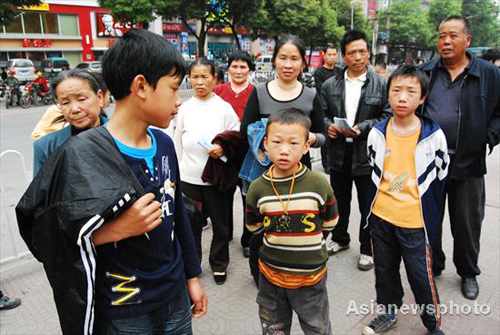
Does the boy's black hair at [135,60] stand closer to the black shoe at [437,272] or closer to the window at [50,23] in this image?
the black shoe at [437,272]

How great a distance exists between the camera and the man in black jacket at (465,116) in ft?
9.40

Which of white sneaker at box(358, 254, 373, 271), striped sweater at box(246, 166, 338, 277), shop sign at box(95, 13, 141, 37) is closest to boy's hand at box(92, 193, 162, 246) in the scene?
striped sweater at box(246, 166, 338, 277)

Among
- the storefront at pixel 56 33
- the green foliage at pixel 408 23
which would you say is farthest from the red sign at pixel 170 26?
the green foliage at pixel 408 23

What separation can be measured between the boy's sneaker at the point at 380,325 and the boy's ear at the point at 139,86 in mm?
2115

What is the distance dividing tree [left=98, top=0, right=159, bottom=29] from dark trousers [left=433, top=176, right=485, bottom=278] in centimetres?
2014

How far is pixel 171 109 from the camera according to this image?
4.71 ft

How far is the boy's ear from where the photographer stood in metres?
1.34

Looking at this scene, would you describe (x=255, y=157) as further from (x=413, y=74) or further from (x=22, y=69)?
(x=22, y=69)

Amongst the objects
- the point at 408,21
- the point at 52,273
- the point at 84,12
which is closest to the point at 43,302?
the point at 52,273

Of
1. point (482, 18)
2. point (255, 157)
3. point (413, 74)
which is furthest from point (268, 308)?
point (482, 18)

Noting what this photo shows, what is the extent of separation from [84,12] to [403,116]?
33494 mm

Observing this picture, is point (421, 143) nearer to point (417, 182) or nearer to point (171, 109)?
point (417, 182)

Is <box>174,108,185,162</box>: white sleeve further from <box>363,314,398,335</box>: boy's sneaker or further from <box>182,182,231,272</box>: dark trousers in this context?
<box>363,314,398,335</box>: boy's sneaker

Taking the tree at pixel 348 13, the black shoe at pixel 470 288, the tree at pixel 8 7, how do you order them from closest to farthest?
the black shoe at pixel 470 288 → the tree at pixel 8 7 → the tree at pixel 348 13
